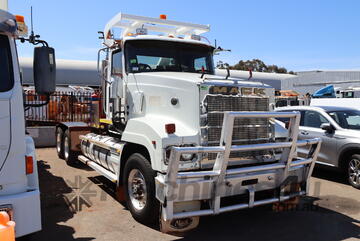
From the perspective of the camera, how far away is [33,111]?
13500 mm

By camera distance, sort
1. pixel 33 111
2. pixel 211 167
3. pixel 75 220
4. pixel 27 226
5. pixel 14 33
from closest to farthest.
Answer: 1. pixel 27 226
2. pixel 14 33
3. pixel 211 167
4. pixel 75 220
5. pixel 33 111

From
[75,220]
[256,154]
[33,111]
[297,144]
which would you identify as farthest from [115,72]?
[33,111]

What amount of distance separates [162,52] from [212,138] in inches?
86.9

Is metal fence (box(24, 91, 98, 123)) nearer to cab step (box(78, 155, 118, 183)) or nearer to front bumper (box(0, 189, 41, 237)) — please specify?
cab step (box(78, 155, 118, 183))

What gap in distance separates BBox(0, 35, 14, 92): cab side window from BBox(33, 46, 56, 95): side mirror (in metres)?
0.27

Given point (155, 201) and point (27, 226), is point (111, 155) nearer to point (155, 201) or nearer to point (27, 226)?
point (155, 201)

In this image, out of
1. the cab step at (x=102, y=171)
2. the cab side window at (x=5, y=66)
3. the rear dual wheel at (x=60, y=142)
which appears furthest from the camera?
the rear dual wheel at (x=60, y=142)

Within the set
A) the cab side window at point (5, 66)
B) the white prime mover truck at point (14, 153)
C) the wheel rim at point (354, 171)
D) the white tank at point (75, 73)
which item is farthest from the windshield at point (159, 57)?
the white tank at point (75, 73)

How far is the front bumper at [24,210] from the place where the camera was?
128 inches

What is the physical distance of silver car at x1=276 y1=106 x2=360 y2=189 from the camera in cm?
689

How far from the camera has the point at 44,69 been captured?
3.73 meters

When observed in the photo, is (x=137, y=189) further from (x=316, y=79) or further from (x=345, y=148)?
(x=316, y=79)

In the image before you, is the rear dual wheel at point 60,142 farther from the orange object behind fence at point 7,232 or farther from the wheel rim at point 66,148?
the orange object behind fence at point 7,232

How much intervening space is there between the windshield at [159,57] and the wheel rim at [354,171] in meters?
3.80
